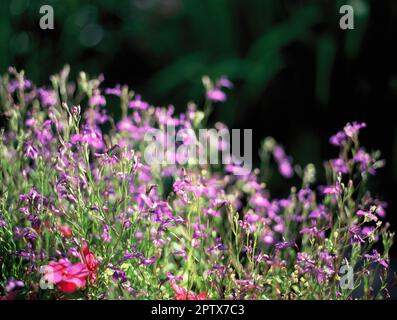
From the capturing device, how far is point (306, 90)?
385 cm

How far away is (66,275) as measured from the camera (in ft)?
5.15

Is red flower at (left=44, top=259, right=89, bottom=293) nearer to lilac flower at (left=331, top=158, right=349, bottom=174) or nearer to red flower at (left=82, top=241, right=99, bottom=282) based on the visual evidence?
red flower at (left=82, top=241, right=99, bottom=282)

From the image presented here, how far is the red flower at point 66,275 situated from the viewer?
155 centimetres

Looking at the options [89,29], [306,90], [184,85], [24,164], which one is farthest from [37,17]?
[24,164]

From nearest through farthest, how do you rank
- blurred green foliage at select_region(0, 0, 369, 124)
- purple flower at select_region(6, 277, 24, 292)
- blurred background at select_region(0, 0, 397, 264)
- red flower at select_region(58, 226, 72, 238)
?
purple flower at select_region(6, 277, 24, 292), red flower at select_region(58, 226, 72, 238), blurred background at select_region(0, 0, 397, 264), blurred green foliage at select_region(0, 0, 369, 124)

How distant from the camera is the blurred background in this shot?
3627mm

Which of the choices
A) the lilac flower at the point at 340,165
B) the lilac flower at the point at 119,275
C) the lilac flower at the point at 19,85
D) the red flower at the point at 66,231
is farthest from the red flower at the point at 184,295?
the lilac flower at the point at 19,85

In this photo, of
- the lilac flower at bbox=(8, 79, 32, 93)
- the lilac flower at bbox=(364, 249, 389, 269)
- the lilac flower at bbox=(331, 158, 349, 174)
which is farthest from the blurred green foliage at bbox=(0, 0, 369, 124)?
the lilac flower at bbox=(364, 249, 389, 269)

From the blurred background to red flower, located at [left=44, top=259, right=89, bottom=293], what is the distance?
2.01 metres

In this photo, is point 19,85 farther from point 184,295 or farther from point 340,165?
point 340,165

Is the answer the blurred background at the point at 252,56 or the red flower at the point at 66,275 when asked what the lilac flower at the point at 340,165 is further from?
the blurred background at the point at 252,56

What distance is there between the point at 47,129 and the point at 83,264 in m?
0.48

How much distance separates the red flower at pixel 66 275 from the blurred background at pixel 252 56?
6.60 feet
